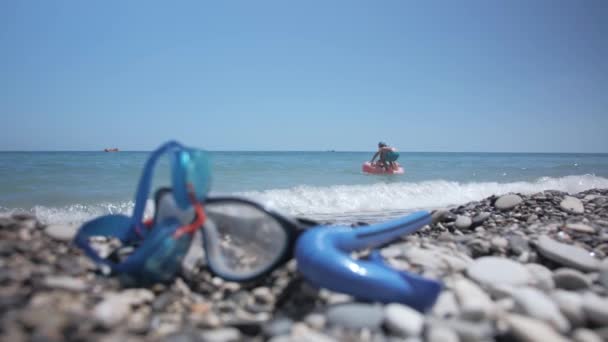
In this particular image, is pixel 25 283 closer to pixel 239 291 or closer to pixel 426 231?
pixel 239 291

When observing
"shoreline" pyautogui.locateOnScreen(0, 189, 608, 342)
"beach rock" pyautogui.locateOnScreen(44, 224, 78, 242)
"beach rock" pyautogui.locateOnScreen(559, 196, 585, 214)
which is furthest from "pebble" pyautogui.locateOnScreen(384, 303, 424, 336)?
"beach rock" pyautogui.locateOnScreen(559, 196, 585, 214)

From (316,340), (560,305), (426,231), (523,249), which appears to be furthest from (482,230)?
(316,340)

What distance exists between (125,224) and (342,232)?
A: 5.28 ft

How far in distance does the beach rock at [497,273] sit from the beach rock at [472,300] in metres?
0.08

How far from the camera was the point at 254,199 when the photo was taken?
2160 millimetres

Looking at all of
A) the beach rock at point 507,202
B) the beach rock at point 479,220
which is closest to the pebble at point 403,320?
the beach rock at point 479,220

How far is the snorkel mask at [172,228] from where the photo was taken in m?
1.97

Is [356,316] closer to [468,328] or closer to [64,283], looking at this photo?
[468,328]

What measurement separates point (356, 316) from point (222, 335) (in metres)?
0.66

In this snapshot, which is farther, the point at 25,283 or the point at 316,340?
the point at 25,283

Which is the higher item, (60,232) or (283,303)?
(60,232)

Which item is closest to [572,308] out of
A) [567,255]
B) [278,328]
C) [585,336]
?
[585,336]

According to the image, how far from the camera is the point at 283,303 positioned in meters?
2.00

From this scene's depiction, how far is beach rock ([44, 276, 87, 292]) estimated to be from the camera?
1685 mm
